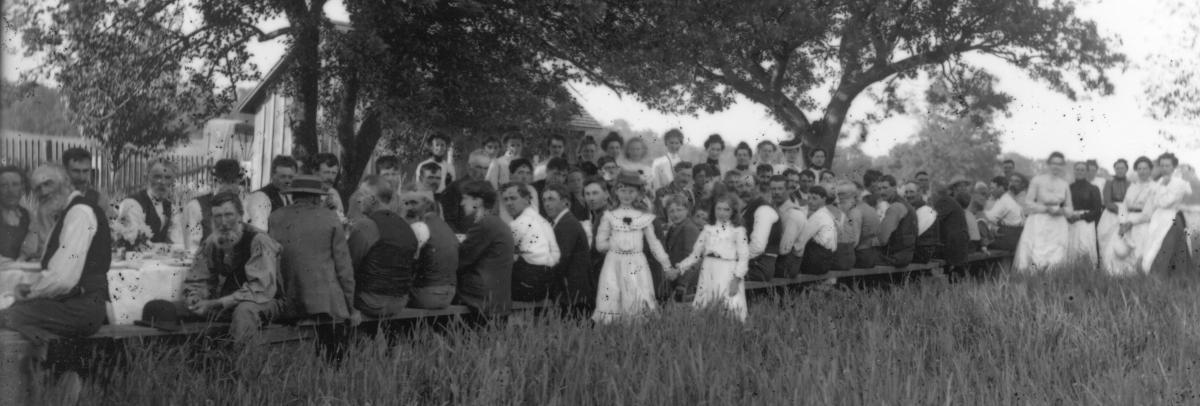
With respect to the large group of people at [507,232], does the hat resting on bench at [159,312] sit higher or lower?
lower

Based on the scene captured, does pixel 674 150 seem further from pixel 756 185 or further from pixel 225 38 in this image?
pixel 225 38

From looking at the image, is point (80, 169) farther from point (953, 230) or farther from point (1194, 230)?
point (1194, 230)

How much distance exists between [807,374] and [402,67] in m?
5.85

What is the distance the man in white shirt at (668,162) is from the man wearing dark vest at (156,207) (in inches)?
176

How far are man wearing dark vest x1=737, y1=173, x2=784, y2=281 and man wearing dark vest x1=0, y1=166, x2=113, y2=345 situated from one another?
494cm

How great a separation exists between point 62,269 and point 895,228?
7865mm

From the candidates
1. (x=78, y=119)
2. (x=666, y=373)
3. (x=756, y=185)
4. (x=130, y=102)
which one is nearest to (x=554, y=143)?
(x=756, y=185)

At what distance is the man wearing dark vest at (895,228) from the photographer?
34.8 feet

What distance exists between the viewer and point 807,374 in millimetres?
4848

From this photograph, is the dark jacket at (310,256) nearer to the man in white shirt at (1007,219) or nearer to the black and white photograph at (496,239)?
the black and white photograph at (496,239)

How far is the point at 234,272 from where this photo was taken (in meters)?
5.62

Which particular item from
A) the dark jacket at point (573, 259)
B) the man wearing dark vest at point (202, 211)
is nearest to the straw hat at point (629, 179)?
the dark jacket at point (573, 259)

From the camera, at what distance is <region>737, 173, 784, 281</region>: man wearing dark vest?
27.6 feet

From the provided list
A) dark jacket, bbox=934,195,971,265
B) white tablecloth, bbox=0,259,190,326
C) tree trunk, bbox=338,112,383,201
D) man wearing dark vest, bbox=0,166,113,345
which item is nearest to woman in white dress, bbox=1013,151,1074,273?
dark jacket, bbox=934,195,971,265
